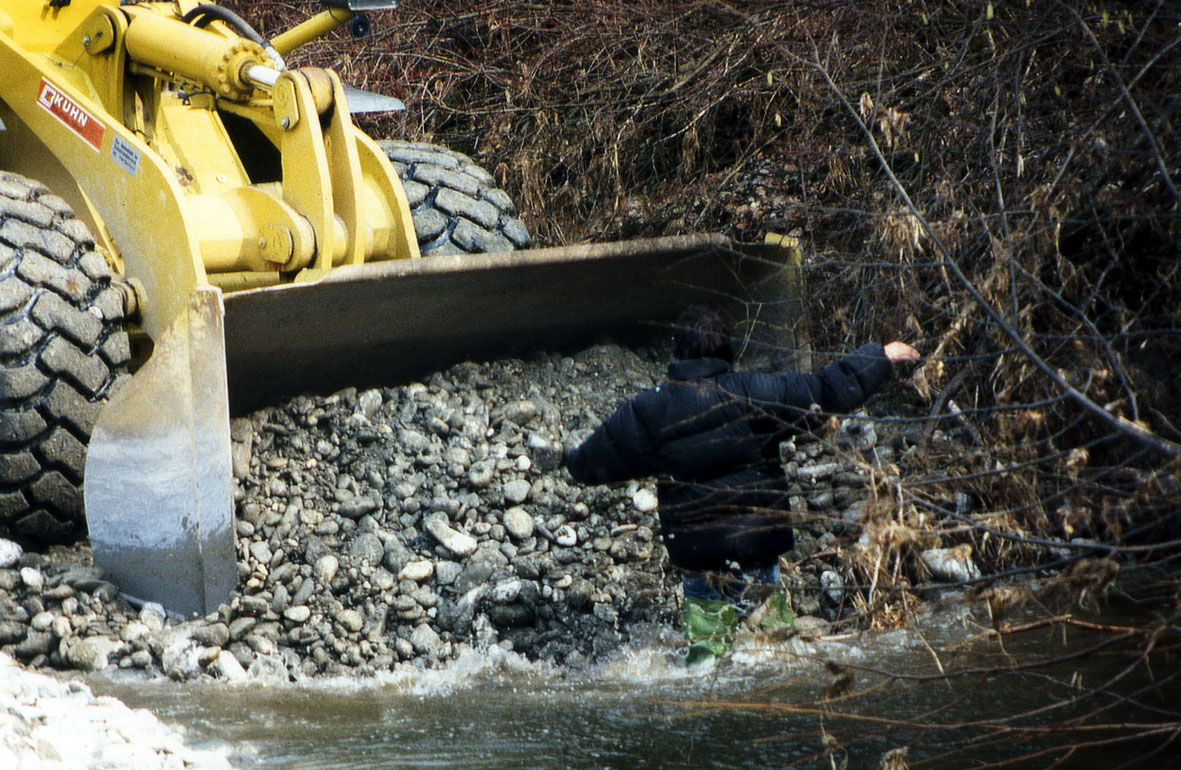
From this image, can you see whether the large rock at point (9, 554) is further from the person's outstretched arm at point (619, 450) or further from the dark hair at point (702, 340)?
the dark hair at point (702, 340)

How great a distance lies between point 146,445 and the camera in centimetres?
415

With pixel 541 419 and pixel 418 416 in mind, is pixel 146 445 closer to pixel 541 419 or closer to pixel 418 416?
pixel 418 416

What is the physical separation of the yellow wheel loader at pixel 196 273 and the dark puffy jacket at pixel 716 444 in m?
0.69

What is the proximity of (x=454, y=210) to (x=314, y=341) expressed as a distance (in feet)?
3.31

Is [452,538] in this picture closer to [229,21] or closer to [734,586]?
[734,586]

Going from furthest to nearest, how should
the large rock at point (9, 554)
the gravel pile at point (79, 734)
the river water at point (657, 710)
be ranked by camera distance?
the large rock at point (9, 554)
the river water at point (657, 710)
the gravel pile at point (79, 734)

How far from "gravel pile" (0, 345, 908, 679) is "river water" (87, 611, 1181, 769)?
0.47 ft

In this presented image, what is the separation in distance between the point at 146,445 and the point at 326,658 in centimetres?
93

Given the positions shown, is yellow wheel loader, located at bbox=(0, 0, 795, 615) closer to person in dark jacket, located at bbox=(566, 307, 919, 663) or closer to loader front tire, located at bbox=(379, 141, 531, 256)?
loader front tire, located at bbox=(379, 141, 531, 256)

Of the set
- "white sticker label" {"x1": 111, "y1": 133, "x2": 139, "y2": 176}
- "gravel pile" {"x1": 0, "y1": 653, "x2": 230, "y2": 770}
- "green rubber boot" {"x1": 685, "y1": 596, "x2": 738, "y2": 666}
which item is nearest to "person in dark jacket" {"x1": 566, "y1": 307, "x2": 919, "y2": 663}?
"green rubber boot" {"x1": 685, "y1": 596, "x2": 738, "y2": 666}

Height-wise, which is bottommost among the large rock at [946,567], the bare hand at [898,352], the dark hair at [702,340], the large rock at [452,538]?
the large rock at [946,567]

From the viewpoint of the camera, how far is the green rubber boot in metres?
3.85

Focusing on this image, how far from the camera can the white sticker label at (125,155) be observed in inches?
173

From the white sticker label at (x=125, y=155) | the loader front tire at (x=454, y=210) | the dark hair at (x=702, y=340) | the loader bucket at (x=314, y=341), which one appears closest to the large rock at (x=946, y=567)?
the dark hair at (x=702, y=340)
